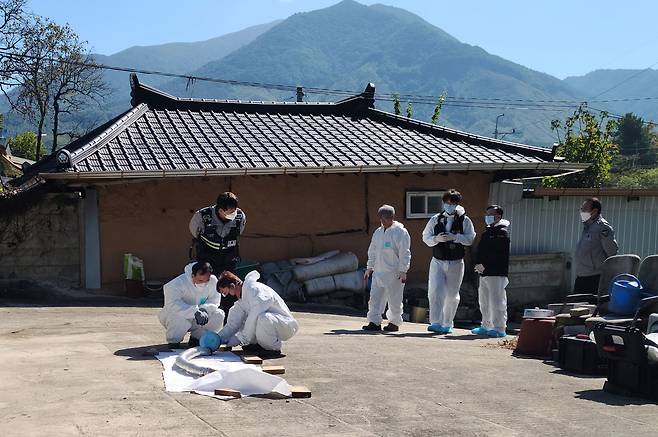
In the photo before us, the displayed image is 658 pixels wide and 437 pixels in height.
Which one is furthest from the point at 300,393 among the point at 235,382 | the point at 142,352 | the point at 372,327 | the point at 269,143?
the point at 269,143

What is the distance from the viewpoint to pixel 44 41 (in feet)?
83.5

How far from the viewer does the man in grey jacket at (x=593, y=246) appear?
1097 cm

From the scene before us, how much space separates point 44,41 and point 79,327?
1743 cm

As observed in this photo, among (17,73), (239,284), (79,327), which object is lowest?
(79,327)

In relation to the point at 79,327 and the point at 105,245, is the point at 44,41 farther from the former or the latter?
the point at 79,327

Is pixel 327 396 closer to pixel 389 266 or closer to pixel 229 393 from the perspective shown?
pixel 229 393

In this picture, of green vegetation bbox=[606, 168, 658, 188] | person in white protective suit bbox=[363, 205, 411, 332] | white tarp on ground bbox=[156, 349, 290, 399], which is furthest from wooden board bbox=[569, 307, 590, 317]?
→ green vegetation bbox=[606, 168, 658, 188]

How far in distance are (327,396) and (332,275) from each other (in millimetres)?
8828

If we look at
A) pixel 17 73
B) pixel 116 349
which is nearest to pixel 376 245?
pixel 116 349

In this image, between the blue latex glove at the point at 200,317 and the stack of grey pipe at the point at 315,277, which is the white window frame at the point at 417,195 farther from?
the blue latex glove at the point at 200,317

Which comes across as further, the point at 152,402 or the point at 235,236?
the point at 235,236

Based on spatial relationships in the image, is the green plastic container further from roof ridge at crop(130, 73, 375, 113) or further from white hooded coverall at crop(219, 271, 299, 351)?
white hooded coverall at crop(219, 271, 299, 351)

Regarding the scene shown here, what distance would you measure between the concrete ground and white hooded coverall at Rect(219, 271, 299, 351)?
11.0 inches

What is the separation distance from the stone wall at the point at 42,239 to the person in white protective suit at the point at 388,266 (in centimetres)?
575
